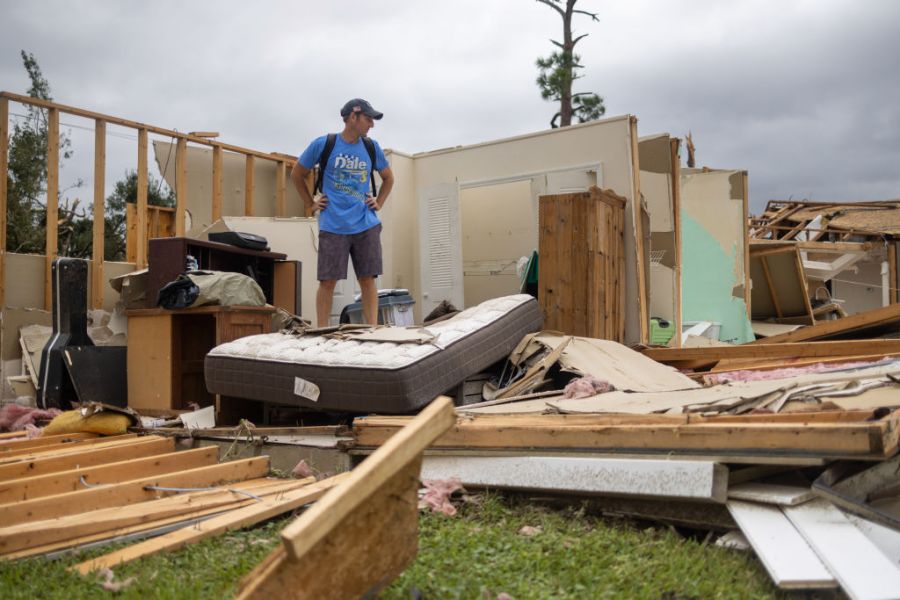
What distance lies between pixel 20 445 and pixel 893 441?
4.02 meters

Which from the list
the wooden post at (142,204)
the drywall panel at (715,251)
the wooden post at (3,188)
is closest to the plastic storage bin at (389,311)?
the wooden post at (142,204)

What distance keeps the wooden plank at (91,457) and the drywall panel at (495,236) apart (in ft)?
14.3

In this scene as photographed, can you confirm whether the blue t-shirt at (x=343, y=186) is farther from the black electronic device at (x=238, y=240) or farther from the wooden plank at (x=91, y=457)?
the wooden plank at (x=91, y=457)

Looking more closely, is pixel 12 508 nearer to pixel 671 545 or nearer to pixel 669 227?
pixel 671 545

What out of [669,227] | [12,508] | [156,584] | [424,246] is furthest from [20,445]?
[669,227]

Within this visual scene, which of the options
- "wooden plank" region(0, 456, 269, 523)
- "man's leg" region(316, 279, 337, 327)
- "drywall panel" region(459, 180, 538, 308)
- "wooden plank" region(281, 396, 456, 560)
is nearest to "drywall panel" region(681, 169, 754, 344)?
"drywall panel" region(459, 180, 538, 308)

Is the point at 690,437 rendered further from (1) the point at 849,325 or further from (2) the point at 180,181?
(2) the point at 180,181

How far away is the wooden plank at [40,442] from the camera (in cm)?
393

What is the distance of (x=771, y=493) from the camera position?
2.39 meters

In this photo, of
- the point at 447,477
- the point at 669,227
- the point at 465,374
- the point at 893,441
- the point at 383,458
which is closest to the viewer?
the point at 383,458

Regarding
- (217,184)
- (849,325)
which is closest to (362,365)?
(849,325)

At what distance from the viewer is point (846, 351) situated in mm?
4898

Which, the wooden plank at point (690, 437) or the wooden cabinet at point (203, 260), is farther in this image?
the wooden cabinet at point (203, 260)

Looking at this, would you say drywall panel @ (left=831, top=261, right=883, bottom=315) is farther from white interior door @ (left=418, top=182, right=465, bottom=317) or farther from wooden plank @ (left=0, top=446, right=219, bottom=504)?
wooden plank @ (left=0, top=446, right=219, bottom=504)
